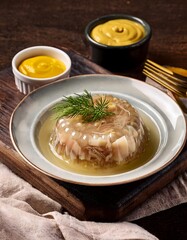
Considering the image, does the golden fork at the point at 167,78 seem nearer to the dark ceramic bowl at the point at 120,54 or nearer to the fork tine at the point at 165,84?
the fork tine at the point at 165,84

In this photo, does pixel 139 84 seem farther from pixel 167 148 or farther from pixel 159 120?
pixel 167 148

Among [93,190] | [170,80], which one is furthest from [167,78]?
[93,190]

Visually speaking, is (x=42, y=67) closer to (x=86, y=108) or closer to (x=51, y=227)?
(x=86, y=108)

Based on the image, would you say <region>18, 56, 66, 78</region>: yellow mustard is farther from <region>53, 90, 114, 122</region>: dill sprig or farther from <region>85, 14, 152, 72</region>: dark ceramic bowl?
<region>53, 90, 114, 122</region>: dill sprig

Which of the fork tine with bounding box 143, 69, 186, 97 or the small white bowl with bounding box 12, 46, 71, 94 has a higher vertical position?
the small white bowl with bounding box 12, 46, 71, 94

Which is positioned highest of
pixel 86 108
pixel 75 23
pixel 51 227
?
pixel 86 108

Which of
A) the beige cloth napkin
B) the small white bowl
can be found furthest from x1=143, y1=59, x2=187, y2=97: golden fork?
the beige cloth napkin
